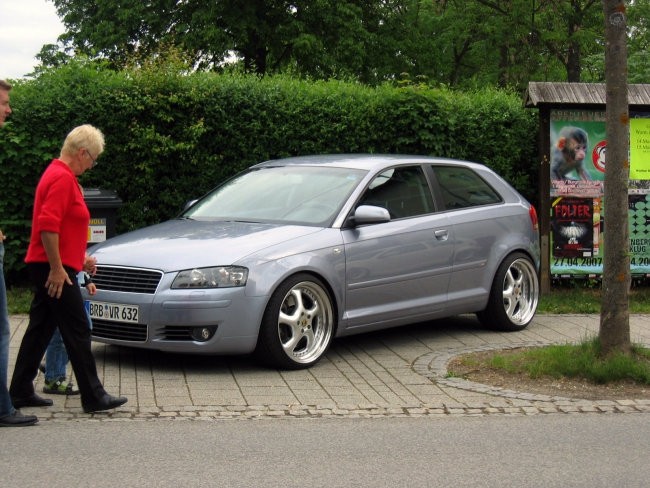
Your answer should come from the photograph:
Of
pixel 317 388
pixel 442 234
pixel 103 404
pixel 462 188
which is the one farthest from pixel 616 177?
pixel 103 404

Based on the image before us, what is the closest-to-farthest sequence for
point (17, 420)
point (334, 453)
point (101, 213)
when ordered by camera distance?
point (334, 453) → point (17, 420) → point (101, 213)

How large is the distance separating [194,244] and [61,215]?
6.21 ft

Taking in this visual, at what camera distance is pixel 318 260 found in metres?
8.41

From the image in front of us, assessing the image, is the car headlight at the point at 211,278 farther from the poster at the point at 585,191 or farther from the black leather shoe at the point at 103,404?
the poster at the point at 585,191

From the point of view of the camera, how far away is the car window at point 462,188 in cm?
1012

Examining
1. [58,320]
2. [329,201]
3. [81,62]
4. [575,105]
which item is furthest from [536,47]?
[58,320]

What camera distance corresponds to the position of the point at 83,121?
465 inches

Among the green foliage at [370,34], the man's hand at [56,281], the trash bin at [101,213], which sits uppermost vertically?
the green foliage at [370,34]

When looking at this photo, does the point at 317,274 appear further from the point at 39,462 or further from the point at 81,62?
the point at 81,62

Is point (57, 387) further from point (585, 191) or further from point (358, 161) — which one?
point (585, 191)

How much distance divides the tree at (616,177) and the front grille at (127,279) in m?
3.38

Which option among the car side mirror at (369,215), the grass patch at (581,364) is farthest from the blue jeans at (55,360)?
the grass patch at (581,364)

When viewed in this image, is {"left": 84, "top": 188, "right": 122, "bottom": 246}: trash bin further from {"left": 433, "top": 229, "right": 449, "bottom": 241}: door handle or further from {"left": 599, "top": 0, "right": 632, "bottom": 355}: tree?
{"left": 599, "top": 0, "right": 632, "bottom": 355}: tree

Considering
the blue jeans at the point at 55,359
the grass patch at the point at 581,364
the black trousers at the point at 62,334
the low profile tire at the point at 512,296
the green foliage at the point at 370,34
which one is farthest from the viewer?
the green foliage at the point at 370,34
